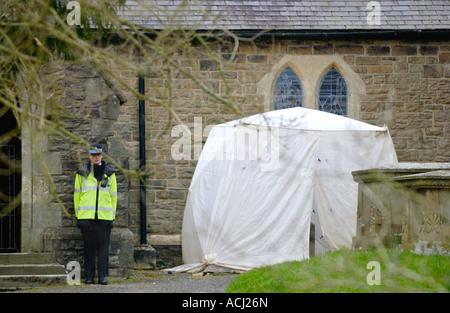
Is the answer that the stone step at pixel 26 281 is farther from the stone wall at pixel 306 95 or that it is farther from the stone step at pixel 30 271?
the stone wall at pixel 306 95

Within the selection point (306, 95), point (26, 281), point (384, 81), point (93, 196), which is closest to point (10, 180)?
point (93, 196)

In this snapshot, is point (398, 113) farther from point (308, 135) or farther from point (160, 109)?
point (160, 109)

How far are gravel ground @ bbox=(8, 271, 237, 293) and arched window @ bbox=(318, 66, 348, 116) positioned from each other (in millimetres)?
4780

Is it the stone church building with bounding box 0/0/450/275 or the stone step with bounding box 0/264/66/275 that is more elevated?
the stone church building with bounding box 0/0/450/275

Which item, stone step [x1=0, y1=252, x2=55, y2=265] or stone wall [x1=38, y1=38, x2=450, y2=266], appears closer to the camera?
stone step [x1=0, y1=252, x2=55, y2=265]

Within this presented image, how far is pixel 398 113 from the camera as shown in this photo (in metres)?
15.6

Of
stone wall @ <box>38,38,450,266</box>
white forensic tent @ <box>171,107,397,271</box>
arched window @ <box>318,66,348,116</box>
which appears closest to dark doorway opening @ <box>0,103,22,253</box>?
stone wall @ <box>38,38,450,266</box>

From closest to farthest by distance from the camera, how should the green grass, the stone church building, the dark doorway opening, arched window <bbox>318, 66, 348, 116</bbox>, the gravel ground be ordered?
the green grass < the gravel ground < the dark doorway opening < the stone church building < arched window <bbox>318, 66, 348, 116</bbox>

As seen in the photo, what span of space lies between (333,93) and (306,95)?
0.56 metres

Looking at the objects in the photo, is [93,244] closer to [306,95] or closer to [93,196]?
[93,196]

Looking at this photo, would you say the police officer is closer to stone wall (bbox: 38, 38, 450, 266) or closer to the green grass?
the green grass

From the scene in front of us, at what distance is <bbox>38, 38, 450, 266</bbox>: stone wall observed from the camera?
50.2 feet

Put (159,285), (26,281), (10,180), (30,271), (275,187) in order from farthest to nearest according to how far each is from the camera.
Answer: (275,187) < (10,180) < (30,271) < (159,285) < (26,281)

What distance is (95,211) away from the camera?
1115 cm
